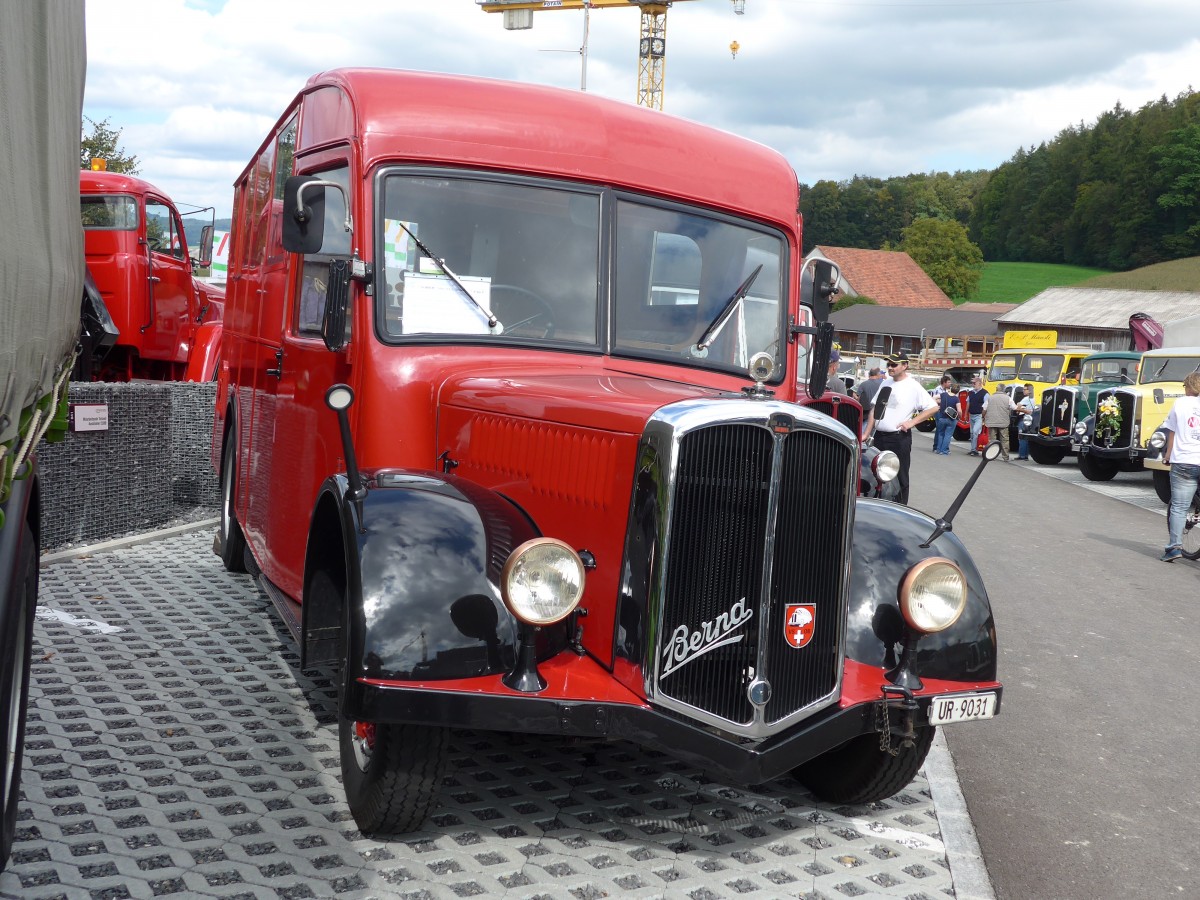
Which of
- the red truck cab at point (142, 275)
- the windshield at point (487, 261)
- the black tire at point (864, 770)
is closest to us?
the black tire at point (864, 770)

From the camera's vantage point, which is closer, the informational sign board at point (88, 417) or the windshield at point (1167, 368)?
the informational sign board at point (88, 417)

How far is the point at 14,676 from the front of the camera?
142 inches

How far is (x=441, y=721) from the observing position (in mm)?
3674

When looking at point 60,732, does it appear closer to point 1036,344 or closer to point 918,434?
point 918,434

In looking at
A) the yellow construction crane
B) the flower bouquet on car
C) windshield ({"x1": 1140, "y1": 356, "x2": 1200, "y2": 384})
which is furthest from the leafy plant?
the yellow construction crane

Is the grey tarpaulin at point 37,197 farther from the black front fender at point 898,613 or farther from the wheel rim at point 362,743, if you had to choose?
the black front fender at point 898,613

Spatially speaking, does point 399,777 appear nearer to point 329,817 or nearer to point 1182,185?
point 329,817

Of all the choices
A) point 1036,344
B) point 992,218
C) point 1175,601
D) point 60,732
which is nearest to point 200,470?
point 60,732

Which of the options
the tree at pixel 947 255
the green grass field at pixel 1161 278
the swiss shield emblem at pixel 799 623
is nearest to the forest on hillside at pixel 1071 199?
the tree at pixel 947 255

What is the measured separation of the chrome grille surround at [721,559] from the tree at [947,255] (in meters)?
113

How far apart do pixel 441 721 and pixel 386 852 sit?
646mm

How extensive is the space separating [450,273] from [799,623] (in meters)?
2.02

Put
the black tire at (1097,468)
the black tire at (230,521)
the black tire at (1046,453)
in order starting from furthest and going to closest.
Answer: the black tire at (1046,453) → the black tire at (1097,468) → the black tire at (230,521)

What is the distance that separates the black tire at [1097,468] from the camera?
69.0 ft
